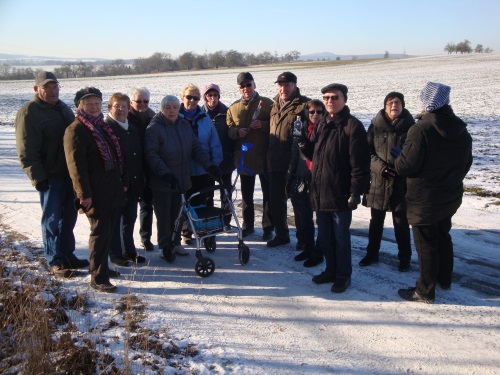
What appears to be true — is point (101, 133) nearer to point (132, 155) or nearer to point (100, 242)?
point (132, 155)

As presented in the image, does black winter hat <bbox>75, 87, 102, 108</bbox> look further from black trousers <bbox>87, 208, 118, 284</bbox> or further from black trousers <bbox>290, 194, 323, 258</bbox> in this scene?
black trousers <bbox>290, 194, 323, 258</bbox>

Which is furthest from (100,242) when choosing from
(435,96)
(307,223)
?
(435,96)

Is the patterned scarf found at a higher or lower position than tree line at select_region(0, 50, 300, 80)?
lower

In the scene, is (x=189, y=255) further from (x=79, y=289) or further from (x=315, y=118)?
(x=315, y=118)

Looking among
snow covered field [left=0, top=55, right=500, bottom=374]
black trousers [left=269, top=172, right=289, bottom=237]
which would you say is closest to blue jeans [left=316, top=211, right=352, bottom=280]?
snow covered field [left=0, top=55, right=500, bottom=374]

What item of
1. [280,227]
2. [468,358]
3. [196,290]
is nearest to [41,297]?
[196,290]

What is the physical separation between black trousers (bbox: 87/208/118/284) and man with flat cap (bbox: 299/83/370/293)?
7.14 ft

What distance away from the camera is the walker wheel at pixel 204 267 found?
5.06m

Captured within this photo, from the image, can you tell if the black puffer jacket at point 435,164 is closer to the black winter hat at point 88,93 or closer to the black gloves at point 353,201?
the black gloves at point 353,201

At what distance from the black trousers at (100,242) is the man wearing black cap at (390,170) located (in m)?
2.91

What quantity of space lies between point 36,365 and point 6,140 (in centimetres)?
1281

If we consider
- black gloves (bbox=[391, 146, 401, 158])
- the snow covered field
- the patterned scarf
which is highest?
the patterned scarf

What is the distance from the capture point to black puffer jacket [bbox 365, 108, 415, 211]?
4957mm

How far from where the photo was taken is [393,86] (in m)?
30.0
